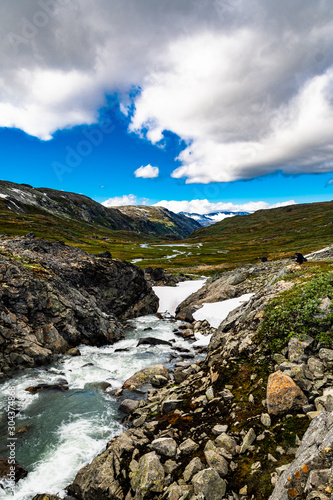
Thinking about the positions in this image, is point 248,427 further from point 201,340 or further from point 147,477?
point 201,340

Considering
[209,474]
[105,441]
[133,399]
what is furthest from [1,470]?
[209,474]

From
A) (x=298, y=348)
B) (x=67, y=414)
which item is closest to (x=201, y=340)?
(x=67, y=414)

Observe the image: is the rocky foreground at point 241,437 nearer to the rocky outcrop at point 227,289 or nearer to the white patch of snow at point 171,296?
the rocky outcrop at point 227,289

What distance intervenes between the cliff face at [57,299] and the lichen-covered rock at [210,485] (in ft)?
76.4

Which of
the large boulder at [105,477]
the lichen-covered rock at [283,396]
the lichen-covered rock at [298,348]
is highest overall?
the lichen-covered rock at [298,348]

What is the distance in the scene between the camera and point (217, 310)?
1646 inches

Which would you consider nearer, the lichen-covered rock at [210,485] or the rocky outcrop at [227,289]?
the lichen-covered rock at [210,485]

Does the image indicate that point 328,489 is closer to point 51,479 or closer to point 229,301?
point 51,479

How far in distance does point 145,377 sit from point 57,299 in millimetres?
17951

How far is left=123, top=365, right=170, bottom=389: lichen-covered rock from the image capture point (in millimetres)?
22828

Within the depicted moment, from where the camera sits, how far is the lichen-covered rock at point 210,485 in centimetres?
808

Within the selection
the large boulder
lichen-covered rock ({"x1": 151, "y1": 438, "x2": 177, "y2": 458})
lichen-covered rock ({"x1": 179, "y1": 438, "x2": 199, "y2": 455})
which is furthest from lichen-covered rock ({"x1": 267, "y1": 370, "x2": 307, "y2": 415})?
the large boulder

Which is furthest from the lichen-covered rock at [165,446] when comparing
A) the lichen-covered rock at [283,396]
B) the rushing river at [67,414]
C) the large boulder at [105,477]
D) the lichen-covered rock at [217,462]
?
the rushing river at [67,414]

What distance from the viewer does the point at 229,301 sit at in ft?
142
